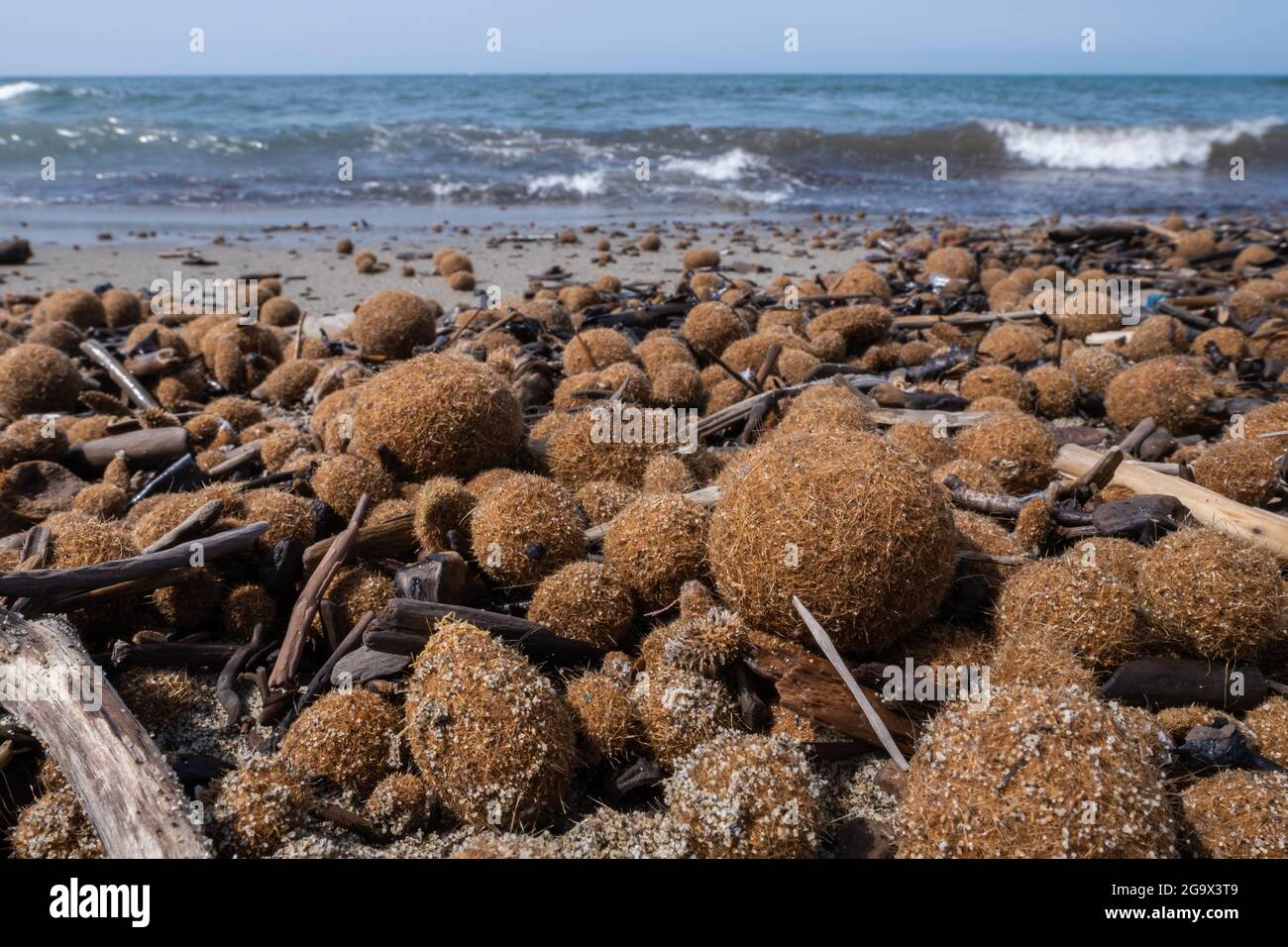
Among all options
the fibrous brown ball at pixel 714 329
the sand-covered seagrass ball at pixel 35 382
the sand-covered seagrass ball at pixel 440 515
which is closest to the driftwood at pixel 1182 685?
the sand-covered seagrass ball at pixel 440 515

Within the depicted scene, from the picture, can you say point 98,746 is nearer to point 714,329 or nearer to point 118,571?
point 118,571

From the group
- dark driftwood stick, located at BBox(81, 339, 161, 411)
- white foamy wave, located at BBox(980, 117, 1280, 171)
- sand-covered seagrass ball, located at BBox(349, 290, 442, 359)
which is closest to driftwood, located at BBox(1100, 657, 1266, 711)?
sand-covered seagrass ball, located at BBox(349, 290, 442, 359)

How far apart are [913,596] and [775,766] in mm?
1018

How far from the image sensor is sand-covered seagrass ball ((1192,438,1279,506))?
545 centimetres

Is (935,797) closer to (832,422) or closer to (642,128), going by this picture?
(832,422)

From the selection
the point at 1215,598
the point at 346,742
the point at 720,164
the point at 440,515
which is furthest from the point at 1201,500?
the point at 720,164

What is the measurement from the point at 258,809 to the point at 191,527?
206 centimetres

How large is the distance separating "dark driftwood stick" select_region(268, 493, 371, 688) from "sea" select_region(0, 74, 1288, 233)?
18.3 meters

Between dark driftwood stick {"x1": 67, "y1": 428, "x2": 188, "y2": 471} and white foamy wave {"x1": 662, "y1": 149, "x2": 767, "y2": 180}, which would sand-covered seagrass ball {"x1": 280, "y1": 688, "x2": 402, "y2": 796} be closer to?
dark driftwood stick {"x1": 67, "y1": 428, "x2": 188, "y2": 471}

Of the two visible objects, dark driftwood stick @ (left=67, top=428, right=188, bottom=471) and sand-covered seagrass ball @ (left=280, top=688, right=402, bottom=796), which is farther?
dark driftwood stick @ (left=67, top=428, right=188, bottom=471)

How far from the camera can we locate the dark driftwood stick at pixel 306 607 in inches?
160

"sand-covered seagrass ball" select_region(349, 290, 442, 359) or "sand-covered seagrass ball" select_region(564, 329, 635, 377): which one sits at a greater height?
"sand-covered seagrass ball" select_region(349, 290, 442, 359)

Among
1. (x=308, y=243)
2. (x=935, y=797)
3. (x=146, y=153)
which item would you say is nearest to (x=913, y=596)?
(x=935, y=797)

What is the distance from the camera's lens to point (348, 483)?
202 inches
